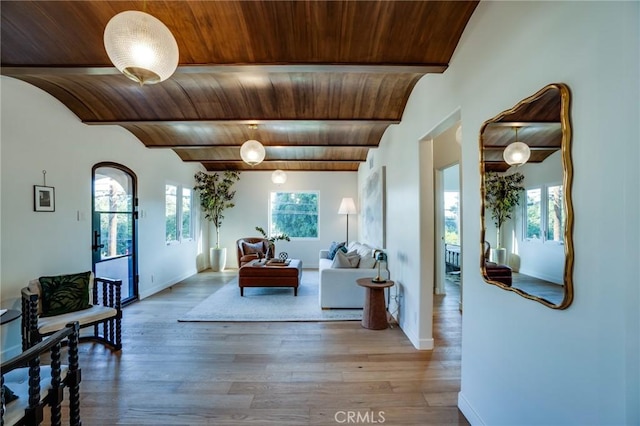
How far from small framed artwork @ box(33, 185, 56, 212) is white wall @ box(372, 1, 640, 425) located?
162 inches

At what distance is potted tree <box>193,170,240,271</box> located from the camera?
297 inches

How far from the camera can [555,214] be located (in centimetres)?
135

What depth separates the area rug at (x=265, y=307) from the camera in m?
4.14

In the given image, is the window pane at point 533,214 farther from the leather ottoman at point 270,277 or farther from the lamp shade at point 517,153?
the leather ottoman at point 270,277

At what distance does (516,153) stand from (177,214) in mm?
6496

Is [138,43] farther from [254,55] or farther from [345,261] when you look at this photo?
[345,261]

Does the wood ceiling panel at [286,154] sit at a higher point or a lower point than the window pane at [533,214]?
higher

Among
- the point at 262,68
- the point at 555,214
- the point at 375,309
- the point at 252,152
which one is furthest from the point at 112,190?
the point at 555,214

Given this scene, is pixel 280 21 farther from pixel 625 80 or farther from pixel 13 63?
pixel 13 63

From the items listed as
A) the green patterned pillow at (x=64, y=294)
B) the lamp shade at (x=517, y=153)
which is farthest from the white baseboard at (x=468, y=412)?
the green patterned pillow at (x=64, y=294)

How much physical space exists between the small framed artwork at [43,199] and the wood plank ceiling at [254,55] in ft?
3.48

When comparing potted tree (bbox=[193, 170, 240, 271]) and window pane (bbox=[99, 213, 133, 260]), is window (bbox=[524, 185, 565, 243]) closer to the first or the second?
window pane (bbox=[99, 213, 133, 260])

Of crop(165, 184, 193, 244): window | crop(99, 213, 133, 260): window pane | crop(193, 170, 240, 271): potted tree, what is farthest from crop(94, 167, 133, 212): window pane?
crop(193, 170, 240, 271): potted tree

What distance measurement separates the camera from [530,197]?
4.99 feet
